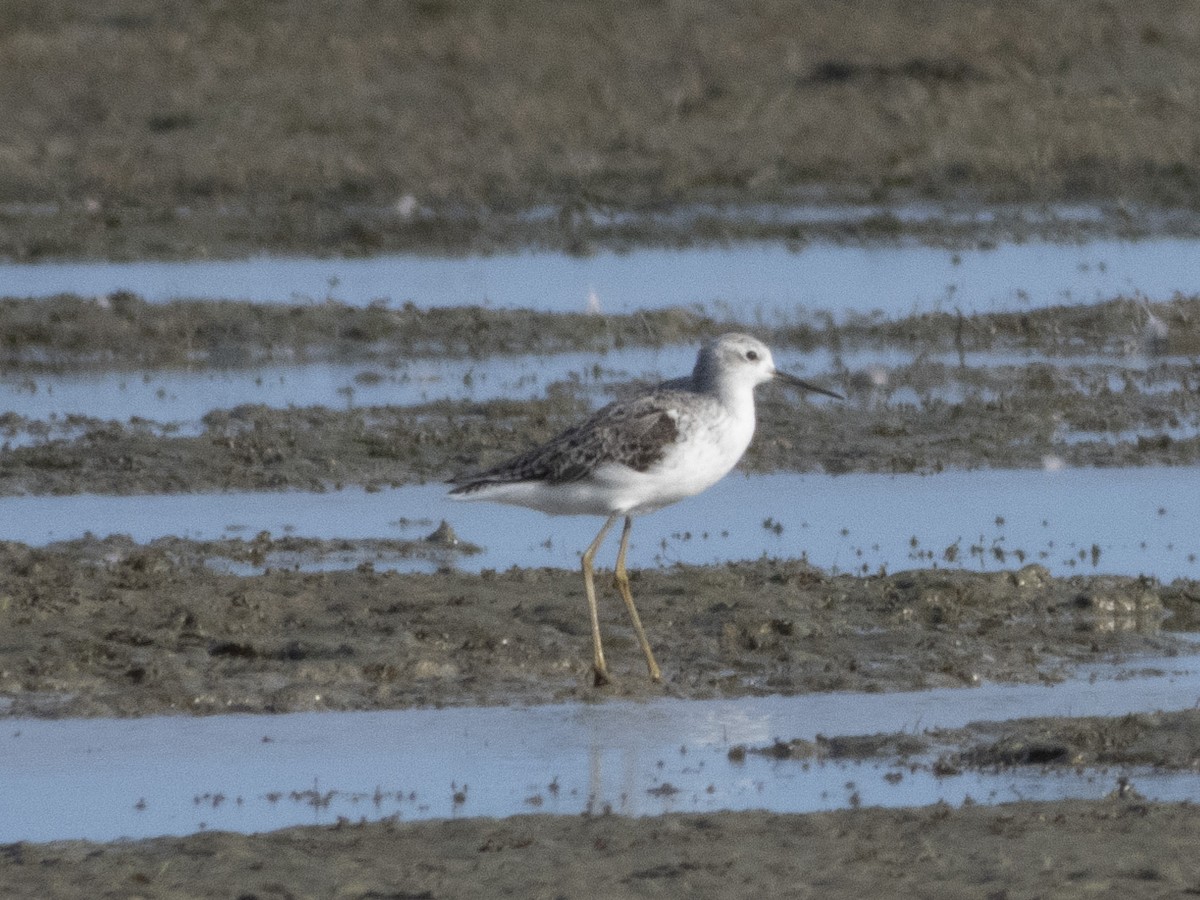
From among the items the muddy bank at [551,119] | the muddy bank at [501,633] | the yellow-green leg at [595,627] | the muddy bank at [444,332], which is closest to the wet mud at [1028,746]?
the muddy bank at [501,633]

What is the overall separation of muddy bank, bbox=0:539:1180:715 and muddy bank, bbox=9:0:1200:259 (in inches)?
587

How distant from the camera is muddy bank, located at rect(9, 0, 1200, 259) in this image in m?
28.6

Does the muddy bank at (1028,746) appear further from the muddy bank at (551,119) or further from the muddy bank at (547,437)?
the muddy bank at (551,119)

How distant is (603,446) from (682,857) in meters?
3.35

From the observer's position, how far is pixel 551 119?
3547cm

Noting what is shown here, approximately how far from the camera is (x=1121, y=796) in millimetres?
8109

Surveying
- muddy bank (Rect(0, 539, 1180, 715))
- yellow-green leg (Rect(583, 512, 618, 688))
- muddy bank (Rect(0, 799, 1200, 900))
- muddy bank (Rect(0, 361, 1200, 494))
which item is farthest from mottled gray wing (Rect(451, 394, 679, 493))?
muddy bank (Rect(0, 361, 1200, 494))

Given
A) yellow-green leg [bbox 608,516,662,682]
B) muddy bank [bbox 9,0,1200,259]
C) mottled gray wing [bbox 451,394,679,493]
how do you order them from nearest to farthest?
yellow-green leg [bbox 608,516,662,682], mottled gray wing [bbox 451,394,679,493], muddy bank [bbox 9,0,1200,259]

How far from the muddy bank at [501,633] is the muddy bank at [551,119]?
14.9 m

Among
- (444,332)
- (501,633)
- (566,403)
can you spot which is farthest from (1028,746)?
(444,332)

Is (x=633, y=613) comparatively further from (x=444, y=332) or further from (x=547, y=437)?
(x=444, y=332)

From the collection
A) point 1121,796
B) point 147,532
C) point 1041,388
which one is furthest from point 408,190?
point 1121,796

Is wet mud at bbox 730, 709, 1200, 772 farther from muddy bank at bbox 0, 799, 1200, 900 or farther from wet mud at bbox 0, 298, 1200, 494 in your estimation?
wet mud at bbox 0, 298, 1200, 494

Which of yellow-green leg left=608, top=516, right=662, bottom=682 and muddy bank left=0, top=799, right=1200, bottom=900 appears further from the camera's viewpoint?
yellow-green leg left=608, top=516, right=662, bottom=682
